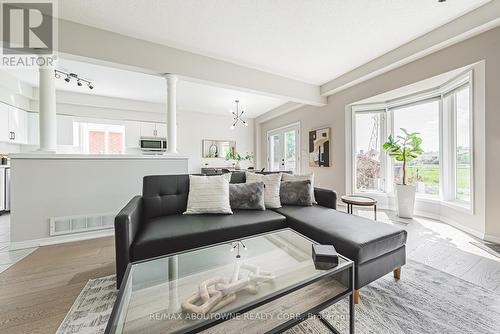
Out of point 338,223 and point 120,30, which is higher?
point 120,30

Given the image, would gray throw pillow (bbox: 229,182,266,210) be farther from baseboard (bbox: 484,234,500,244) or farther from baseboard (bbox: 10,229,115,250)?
baseboard (bbox: 484,234,500,244)

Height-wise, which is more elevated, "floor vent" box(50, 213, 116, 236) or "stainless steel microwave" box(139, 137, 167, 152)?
"stainless steel microwave" box(139, 137, 167, 152)

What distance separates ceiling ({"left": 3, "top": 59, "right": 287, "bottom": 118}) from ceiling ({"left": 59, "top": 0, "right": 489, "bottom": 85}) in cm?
111

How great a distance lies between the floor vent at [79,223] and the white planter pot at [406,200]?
15.0 ft

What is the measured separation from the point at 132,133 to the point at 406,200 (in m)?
6.33

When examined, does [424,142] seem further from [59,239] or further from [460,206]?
[59,239]

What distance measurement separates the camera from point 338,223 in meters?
1.68

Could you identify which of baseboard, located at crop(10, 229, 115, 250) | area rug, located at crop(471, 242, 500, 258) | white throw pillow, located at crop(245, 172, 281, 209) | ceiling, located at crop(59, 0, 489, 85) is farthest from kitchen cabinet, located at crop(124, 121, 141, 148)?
area rug, located at crop(471, 242, 500, 258)

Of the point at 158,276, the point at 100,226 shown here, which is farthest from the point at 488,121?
the point at 100,226

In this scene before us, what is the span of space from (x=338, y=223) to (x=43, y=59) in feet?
12.6

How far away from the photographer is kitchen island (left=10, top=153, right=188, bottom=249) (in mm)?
2242

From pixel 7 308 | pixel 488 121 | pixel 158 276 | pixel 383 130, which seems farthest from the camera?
pixel 383 130

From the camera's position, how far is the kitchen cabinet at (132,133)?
5094mm

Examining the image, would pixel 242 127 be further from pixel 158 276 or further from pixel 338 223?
pixel 158 276
